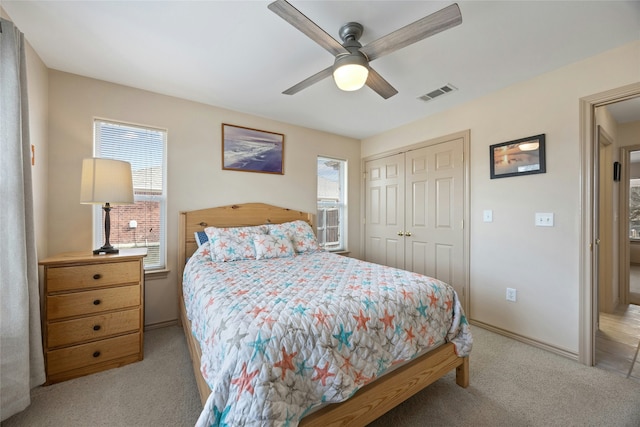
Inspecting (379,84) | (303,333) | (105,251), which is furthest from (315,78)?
(105,251)

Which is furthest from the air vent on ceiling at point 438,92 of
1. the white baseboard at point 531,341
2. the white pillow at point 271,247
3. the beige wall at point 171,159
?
the white baseboard at point 531,341

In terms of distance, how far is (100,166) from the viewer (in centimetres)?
201

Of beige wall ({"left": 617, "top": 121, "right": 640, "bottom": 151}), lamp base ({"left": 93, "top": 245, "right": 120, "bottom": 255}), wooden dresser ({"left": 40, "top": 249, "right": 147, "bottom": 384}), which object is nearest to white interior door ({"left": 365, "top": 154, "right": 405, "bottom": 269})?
beige wall ({"left": 617, "top": 121, "right": 640, "bottom": 151})

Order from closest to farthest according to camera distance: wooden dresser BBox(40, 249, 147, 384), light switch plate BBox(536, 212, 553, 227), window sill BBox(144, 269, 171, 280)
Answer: wooden dresser BBox(40, 249, 147, 384)
light switch plate BBox(536, 212, 553, 227)
window sill BBox(144, 269, 171, 280)

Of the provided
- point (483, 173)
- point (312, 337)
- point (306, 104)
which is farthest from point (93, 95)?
point (483, 173)

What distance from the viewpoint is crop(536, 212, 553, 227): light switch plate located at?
2.22 m

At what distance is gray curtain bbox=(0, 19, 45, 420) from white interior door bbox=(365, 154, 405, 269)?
3490 mm

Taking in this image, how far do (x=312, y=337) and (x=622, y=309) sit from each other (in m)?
4.23

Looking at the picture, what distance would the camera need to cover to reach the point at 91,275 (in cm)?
187

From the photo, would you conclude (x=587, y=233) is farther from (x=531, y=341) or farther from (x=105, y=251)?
(x=105, y=251)

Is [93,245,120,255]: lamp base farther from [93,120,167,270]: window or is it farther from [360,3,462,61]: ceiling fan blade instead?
[360,3,462,61]: ceiling fan blade

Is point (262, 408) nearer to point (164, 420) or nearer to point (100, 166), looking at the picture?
point (164, 420)

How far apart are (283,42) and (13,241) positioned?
205cm

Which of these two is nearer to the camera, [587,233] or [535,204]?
[587,233]
